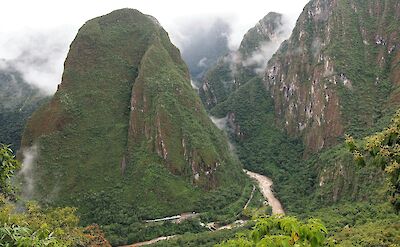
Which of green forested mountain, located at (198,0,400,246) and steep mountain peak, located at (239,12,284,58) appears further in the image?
steep mountain peak, located at (239,12,284,58)

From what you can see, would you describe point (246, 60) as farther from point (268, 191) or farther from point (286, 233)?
point (286, 233)

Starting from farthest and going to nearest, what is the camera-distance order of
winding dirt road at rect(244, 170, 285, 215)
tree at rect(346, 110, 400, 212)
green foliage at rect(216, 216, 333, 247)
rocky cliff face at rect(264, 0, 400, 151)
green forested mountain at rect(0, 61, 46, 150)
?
green forested mountain at rect(0, 61, 46, 150), rocky cliff face at rect(264, 0, 400, 151), winding dirt road at rect(244, 170, 285, 215), tree at rect(346, 110, 400, 212), green foliage at rect(216, 216, 333, 247)

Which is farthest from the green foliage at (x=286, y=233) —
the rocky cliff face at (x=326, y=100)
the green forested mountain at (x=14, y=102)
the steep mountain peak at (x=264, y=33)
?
the steep mountain peak at (x=264, y=33)

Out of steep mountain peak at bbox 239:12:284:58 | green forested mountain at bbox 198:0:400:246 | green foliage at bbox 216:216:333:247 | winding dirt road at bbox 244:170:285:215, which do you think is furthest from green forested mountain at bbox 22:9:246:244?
steep mountain peak at bbox 239:12:284:58

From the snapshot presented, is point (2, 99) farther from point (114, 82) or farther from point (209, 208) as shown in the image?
point (209, 208)

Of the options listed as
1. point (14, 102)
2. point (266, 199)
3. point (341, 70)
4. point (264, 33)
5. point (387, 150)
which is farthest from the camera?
point (264, 33)

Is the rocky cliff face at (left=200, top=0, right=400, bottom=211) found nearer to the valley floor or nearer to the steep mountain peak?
the valley floor

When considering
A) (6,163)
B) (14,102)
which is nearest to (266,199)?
(14,102)

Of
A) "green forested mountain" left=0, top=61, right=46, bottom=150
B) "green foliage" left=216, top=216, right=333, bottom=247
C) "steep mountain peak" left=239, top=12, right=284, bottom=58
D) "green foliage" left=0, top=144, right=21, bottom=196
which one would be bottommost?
"green foliage" left=216, top=216, right=333, bottom=247
